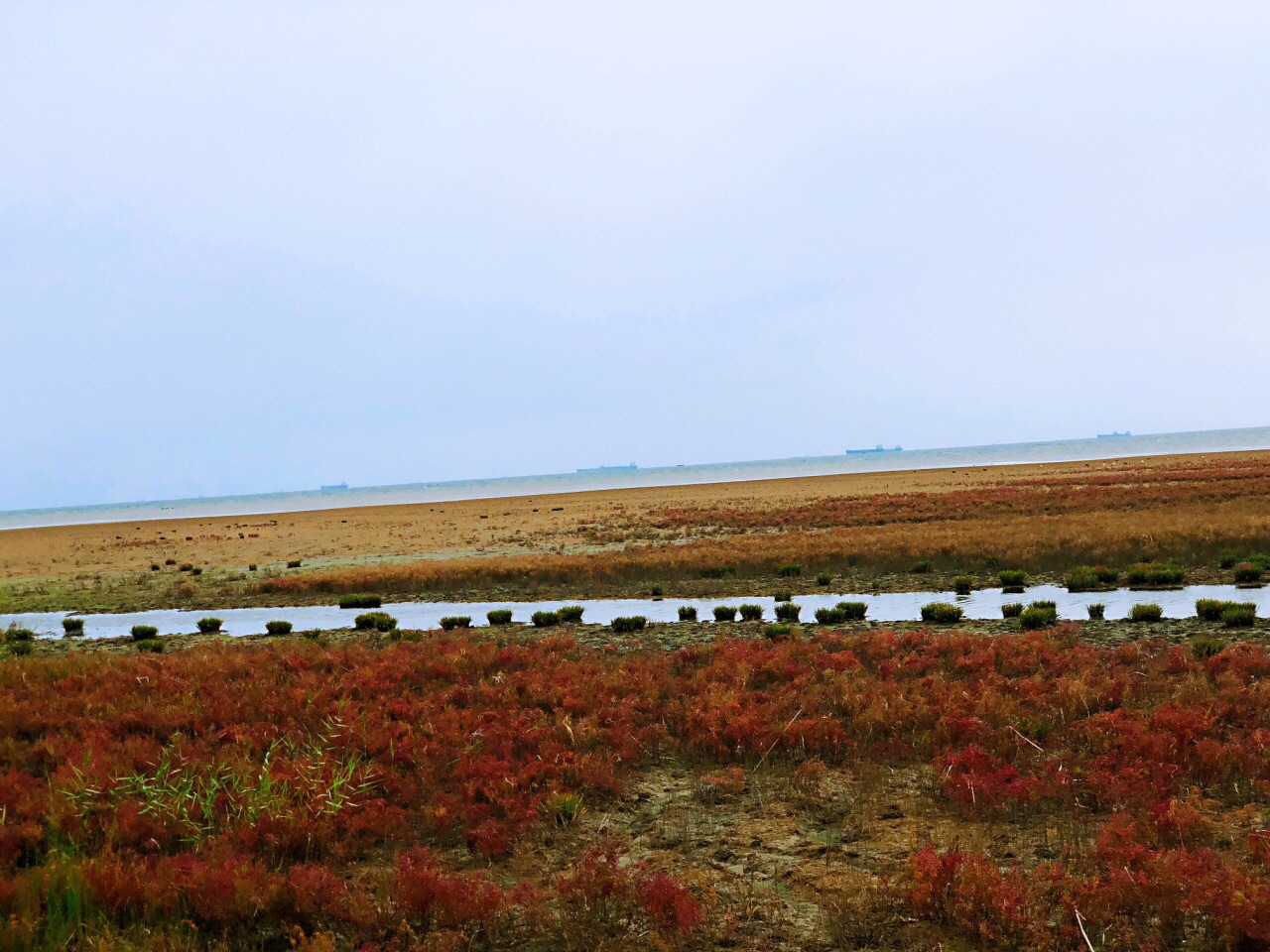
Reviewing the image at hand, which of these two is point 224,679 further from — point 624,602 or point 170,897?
point 624,602

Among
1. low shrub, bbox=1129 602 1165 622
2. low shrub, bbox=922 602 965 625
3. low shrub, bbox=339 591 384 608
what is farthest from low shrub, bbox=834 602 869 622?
low shrub, bbox=339 591 384 608

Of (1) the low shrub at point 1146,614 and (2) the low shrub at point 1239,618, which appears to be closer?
(2) the low shrub at point 1239,618

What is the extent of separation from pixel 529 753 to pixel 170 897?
4.68 meters

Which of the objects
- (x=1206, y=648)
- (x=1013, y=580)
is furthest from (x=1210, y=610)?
(x=1013, y=580)

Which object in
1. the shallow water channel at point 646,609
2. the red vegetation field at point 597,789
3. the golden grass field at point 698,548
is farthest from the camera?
the golden grass field at point 698,548

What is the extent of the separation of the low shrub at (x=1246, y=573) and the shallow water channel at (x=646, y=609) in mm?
1053

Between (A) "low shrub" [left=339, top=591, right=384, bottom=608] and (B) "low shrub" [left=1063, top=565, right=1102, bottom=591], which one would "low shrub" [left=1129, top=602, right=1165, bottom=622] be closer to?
(B) "low shrub" [left=1063, top=565, right=1102, bottom=591]

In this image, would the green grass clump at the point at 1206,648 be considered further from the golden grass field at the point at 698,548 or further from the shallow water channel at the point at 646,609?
the golden grass field at the point at 698,548

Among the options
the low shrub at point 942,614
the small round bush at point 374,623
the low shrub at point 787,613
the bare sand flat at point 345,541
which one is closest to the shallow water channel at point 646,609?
the low shrub at point 787,613

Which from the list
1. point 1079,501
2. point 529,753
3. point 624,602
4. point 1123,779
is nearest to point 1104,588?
point 624,602

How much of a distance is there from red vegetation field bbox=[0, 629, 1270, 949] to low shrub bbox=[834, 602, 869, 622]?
549cm

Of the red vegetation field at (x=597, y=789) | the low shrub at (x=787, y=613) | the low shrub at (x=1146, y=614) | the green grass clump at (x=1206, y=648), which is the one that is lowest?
the low shrub at (x=787, y=613)

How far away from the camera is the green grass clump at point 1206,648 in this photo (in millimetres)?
14891

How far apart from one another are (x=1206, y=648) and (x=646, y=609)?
16532 millimetres
